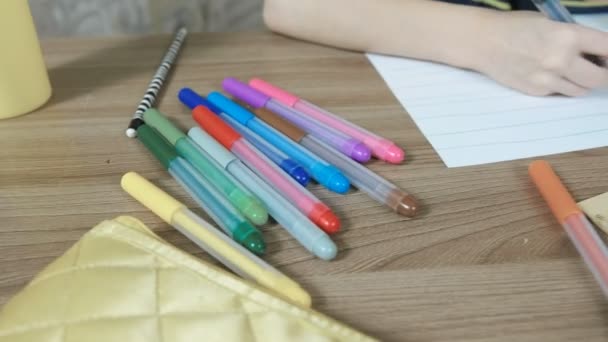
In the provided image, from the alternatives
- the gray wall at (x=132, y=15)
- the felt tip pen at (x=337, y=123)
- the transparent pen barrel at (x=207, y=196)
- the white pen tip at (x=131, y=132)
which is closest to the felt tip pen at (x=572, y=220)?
the felt tip pen at (x=337, y=123)

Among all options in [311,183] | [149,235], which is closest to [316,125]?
[311,183]

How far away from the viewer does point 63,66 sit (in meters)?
0.62

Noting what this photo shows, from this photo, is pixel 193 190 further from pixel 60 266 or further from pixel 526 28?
pixel 526 28

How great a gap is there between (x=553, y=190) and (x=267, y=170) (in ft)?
0.64

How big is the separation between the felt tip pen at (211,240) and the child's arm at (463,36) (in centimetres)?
31

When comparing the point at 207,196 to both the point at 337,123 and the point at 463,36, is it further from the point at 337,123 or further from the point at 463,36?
the point at 463,36

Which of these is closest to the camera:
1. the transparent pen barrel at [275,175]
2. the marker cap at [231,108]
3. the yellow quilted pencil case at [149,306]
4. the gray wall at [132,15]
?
the yellow quilted pencil case at [149,306]

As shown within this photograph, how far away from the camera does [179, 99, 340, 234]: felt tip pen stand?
381 mm

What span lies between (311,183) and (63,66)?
34cm

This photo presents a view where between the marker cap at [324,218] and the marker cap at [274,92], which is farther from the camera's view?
the marker cap at [274,92]

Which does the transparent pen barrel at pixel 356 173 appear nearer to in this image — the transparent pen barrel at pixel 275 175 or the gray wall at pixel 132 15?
the transparent pen barrel at pixel 275 175

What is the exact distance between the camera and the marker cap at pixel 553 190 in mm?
384

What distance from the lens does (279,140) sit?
0.46 metres

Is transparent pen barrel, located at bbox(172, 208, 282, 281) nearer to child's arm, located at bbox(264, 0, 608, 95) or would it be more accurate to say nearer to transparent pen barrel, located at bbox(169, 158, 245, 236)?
transparent pen barrel, located at bbox(169, 158, 245, 236)
